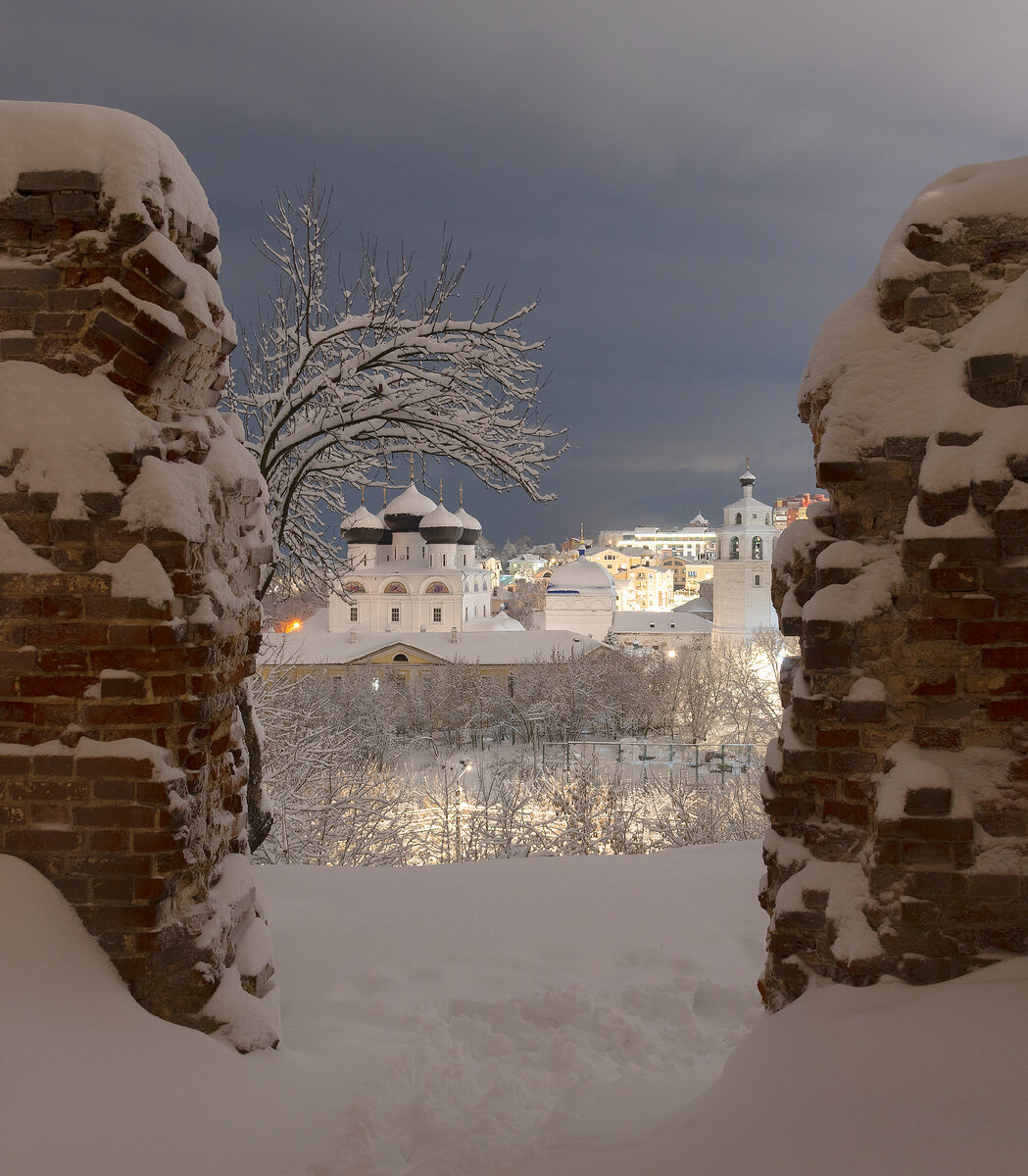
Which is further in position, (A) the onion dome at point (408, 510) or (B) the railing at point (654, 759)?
(A) the onion dome at point (408, 510)

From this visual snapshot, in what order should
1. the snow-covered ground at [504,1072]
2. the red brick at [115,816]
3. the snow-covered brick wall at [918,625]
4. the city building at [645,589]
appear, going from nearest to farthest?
the snow-covered ground at [504,1072]
the snow-covered brick wall at [918,625]
the red brick at [115,816]
the city building at [645,589]

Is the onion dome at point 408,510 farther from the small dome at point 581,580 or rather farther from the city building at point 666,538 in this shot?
the city building at point 666,538

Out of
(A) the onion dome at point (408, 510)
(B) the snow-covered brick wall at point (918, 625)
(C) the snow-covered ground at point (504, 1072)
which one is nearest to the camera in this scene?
(C) the snow-covered ground at point (504, 1072)

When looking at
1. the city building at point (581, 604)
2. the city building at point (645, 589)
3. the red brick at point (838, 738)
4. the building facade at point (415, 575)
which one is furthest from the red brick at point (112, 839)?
the city building at point (645, 589)

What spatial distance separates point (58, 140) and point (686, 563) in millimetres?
98248

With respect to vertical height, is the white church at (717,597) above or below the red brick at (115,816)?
above

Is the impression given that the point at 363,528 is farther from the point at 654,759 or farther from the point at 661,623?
the point at 654,759

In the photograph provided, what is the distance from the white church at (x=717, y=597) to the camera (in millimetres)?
35688

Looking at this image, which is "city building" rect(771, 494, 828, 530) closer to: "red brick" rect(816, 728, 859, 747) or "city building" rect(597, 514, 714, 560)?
"red brick" rect(816, 728, 859, 747)

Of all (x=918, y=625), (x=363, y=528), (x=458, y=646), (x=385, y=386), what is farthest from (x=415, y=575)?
(x=918, y=625)

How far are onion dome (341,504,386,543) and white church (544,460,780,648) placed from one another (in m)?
11.0

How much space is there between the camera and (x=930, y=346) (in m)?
2.59

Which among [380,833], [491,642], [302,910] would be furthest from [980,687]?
[491,642]

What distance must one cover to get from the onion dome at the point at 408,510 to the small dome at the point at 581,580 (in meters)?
9.05
